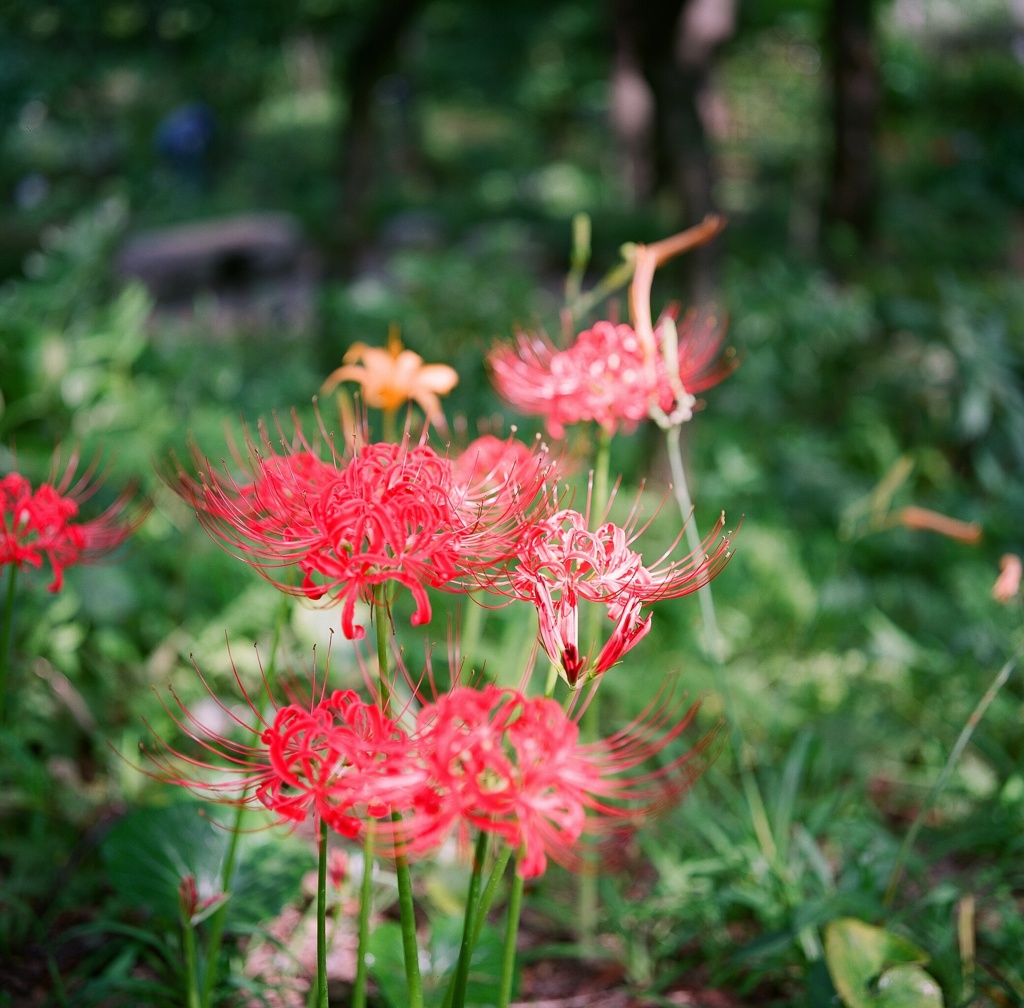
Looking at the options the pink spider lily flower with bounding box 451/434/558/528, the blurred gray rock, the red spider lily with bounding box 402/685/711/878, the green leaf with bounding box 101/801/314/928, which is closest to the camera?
the red spider lily with bounding box 402/685/711/878

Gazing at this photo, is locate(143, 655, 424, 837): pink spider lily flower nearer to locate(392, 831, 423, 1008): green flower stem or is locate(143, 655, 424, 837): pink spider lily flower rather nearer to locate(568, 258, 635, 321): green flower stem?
locate(392, 831, 423, 1008): green flower stem

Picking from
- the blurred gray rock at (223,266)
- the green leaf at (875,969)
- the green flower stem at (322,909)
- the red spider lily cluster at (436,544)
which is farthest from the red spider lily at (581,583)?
the blurred gray rock at (223,266)

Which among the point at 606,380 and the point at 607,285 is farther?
the point at 607,285

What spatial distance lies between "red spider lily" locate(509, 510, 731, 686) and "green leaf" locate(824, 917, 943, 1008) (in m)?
0.73

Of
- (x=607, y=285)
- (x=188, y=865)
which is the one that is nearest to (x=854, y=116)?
(x=607, y=285)

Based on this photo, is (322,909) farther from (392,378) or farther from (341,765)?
(392,378)

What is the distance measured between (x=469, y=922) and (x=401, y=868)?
83 millimetres

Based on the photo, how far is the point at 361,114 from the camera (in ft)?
17.5

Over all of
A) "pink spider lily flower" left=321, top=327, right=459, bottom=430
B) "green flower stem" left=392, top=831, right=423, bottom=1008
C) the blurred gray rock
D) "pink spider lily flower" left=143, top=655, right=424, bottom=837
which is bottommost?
the blurred gray rock

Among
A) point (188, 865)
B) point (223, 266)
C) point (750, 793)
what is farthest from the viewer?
point (223, 266)

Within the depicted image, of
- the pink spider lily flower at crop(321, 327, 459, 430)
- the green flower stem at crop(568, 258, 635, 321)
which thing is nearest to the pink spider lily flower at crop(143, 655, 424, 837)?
the pink spider lily flower at crop(321, 327, 459, 430)

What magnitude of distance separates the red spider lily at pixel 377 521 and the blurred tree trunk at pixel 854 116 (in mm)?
5412

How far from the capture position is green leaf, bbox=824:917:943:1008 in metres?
1.29

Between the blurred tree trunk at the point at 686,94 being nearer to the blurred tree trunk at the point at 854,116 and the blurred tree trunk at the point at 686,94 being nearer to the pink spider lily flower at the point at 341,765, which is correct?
the blurred tree trunk at the point at 854,116
